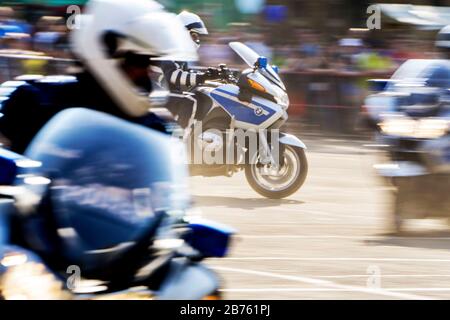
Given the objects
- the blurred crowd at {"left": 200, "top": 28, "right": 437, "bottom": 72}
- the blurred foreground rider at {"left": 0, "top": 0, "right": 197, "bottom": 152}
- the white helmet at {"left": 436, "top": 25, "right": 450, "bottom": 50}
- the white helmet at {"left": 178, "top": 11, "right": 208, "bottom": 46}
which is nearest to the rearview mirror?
the white helmet at {"left": 178, "top": 11, "right": 208, "bottom": 46}

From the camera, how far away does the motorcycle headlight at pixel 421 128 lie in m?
8.48

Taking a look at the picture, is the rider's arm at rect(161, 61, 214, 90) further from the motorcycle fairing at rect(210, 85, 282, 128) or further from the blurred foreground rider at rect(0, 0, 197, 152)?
the blurred foreground rider at rect(0, 0, 197, 152)

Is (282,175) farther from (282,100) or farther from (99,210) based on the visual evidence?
(99,210)

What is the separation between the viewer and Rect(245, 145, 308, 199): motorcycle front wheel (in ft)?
33.7

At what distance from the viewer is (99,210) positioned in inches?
120

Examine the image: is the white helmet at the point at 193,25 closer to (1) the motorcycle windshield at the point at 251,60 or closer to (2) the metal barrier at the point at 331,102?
(1) the motorcycle windshield at the point at 251,60

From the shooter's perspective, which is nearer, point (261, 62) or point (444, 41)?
point (444, 41)

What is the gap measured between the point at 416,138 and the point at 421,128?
93mm

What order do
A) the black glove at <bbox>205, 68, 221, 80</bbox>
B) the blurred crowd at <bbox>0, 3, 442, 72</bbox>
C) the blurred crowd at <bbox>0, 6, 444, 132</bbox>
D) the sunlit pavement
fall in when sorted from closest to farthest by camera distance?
1. the sunlit pavement
2. the black glove at <bbox>205, 68, 221, 80</bbox>
3. the blurred crowd at <bbox>0, 3, 442, 72</bbox>
4. the blurred crowd at <bbox>0, 6, 444, 132</bbox>

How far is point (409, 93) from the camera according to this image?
8.57m

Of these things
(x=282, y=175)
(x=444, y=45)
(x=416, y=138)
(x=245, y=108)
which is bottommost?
(x=282, y=175)

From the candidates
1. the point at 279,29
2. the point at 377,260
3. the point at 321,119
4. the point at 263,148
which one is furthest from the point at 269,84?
the point at 279,29

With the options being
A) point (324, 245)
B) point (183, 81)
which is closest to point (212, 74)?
point (183, 81)

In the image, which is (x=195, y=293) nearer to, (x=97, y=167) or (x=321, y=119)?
(x=97, y=167)
